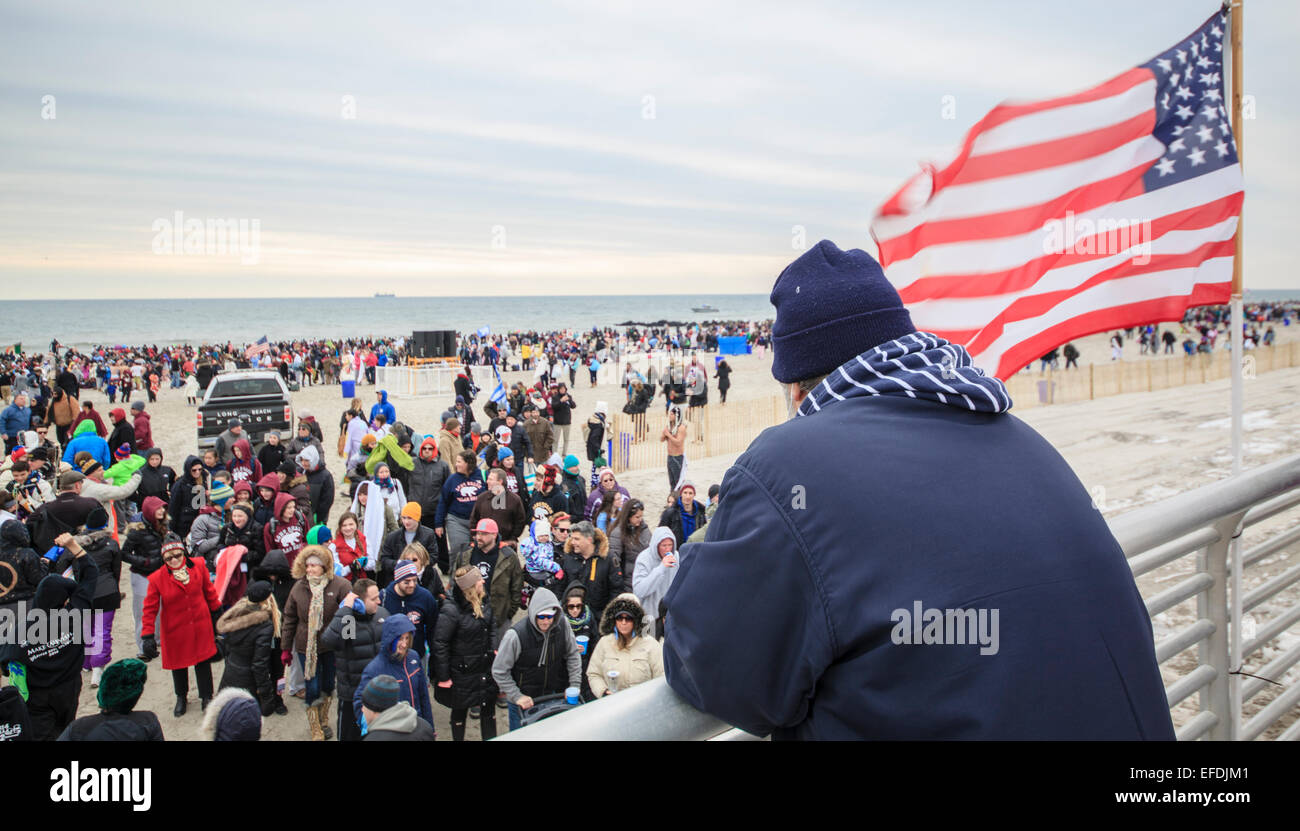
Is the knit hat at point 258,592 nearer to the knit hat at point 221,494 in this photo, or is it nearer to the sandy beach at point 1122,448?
the sandy beach at point 1122,448

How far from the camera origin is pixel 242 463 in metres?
12.6

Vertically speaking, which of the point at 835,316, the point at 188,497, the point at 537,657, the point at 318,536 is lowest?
the point at 537,657

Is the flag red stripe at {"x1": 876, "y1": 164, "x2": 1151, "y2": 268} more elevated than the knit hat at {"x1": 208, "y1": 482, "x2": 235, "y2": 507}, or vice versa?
the flag red stripe at {"x1": 876, "y1": 164, "x2": 1151, "y2": 268}

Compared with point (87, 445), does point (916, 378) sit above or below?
above

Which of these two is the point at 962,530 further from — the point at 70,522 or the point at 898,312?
the point at 70,522

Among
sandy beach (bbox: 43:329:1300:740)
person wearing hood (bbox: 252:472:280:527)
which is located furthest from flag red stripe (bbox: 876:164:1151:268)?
person wearing hood (bbox: 252:472:280:527)

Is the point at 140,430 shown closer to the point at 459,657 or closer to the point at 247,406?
the point at 247,406

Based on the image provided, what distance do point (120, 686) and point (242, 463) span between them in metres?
8.57

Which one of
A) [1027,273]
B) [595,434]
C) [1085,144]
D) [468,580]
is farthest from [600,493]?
[1085,144]

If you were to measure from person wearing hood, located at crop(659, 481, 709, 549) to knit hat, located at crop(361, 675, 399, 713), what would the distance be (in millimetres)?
5128

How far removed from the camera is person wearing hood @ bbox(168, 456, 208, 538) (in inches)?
413

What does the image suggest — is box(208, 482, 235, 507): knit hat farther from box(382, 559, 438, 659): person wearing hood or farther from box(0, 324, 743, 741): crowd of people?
box(382, 559, 438, 659): person wearing hood

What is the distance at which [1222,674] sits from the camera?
8.44 ft

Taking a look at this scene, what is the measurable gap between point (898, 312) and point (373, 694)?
4336 millimetres
